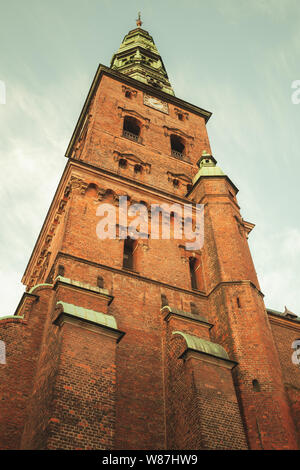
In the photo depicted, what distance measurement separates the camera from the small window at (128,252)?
16.4 metres

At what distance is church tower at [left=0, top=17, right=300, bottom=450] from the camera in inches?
394

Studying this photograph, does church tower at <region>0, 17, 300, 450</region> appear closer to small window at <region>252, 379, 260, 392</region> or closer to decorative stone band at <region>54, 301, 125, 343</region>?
decorative stone band at <region>54, 301, 125, 343</region>

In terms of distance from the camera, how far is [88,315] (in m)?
11.3

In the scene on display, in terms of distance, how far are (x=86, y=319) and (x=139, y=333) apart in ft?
8.73

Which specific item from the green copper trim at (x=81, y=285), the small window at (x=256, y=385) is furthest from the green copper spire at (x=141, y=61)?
the small window at (x=256, y=385)

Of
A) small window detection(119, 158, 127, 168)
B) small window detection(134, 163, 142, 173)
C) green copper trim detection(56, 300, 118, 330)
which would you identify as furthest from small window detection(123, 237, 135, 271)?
small window detection(134, 163, 142, 173)

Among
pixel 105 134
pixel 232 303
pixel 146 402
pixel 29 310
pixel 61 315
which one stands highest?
pixel 105 134

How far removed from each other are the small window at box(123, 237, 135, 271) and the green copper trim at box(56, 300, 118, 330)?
457 cm

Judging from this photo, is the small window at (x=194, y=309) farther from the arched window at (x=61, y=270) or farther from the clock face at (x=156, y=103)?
the clock face at (x=156, y=103)

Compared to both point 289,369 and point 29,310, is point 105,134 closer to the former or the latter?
point 29,310

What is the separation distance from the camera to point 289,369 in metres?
16.0

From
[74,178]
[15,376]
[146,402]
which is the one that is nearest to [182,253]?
[74,178]

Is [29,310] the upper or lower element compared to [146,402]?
upper
